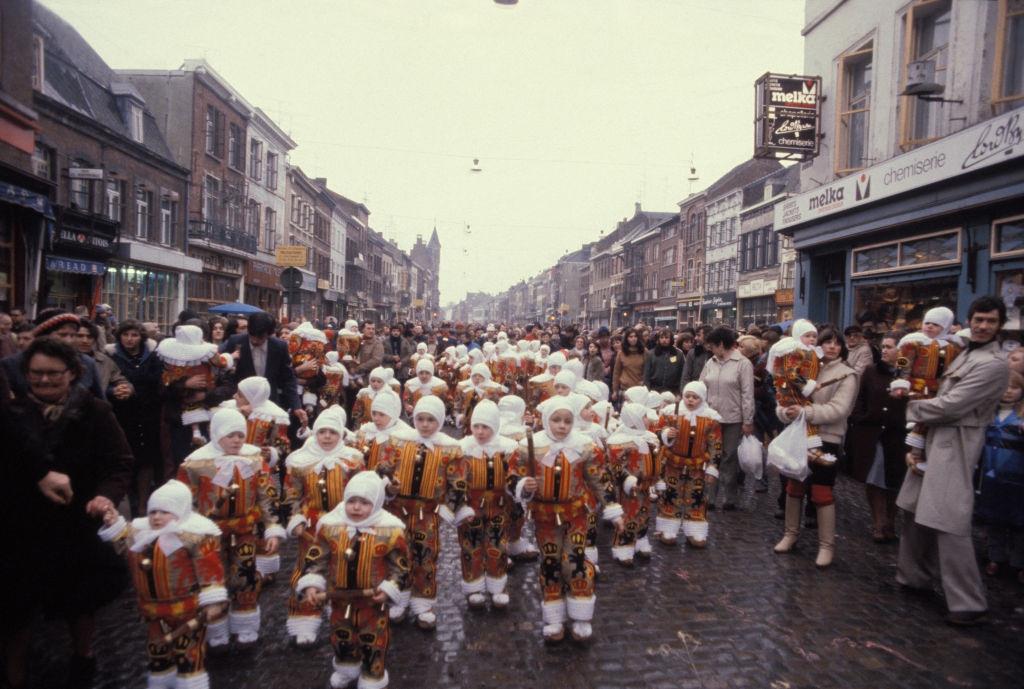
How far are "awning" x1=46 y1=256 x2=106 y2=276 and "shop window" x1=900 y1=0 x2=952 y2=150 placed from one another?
19.8 meters

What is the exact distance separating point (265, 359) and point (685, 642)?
187 inches

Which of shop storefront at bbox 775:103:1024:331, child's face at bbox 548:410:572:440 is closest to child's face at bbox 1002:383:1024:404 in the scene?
shop storefront at bbox 775:103:1024:331

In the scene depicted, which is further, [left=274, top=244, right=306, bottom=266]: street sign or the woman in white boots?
[left=274, top=244, right=306, bottom=266]: street sign

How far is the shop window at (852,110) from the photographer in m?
14.5

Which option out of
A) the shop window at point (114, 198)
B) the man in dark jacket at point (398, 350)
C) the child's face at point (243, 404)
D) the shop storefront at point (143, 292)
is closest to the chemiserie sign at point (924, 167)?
the man in dark jacket at point (398, 350)

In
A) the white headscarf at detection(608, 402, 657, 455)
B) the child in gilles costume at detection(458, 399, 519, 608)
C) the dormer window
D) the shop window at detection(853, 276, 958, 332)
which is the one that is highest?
the dormer window

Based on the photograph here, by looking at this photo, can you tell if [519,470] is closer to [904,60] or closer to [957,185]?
[957,185]

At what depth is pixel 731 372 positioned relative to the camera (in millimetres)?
7395

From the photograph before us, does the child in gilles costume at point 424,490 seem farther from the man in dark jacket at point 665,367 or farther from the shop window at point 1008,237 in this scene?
the shop window at point 1008,237

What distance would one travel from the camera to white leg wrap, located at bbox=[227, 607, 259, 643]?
14.1 feet

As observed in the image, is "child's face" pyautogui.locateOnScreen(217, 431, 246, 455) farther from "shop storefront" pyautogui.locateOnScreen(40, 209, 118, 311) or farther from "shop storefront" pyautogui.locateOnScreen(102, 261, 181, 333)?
"shop storefront" pyautogui.locateOnScreen(102, 261, 181, 333)

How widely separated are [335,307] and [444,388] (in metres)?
44.3

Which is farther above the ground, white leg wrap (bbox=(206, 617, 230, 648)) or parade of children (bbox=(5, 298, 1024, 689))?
parade of children (bbox=(5, 298, 1024, 689))

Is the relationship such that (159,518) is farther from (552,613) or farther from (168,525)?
(552,613)
